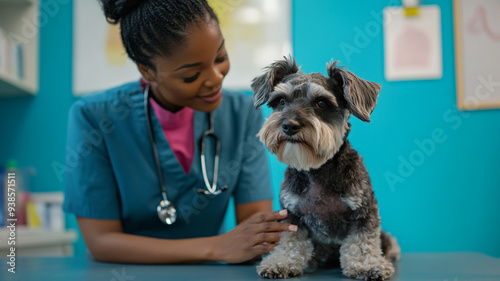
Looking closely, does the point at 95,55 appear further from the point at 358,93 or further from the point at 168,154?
the point at 358,93

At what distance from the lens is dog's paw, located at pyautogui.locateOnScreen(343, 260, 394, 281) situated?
896 millimetres

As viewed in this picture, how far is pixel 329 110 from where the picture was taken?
943 mm

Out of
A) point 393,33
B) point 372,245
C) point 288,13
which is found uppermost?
point 288,13

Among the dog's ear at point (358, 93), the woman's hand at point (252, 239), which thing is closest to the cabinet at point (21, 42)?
the woman's hand at point (252, 239)

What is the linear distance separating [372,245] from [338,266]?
0.60ft

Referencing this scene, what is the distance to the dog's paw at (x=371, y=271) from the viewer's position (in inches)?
35.3

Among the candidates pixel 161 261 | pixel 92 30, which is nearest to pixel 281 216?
pixel 161 261

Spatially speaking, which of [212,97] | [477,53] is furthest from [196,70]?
[477,53]

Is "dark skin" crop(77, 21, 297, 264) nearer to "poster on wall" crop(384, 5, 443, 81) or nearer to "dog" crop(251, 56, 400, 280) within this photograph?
"dog" crop(251, 56, 400, 280)

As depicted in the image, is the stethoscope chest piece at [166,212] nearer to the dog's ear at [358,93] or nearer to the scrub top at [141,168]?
the scrub top at [141,168]

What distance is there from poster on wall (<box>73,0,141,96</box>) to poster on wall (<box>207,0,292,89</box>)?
630 millimetres

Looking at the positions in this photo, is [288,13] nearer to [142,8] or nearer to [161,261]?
[142,8]

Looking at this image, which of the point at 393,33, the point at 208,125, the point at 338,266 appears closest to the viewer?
the point at 338,266

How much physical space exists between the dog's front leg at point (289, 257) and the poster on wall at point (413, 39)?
1.63 m
